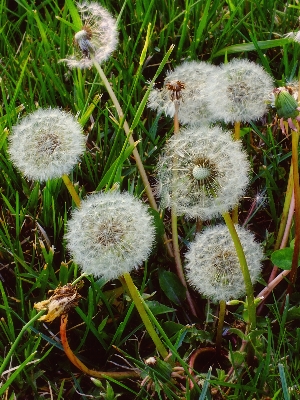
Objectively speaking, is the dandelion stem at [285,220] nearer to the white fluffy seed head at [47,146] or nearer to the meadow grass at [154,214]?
the meadow grass at [154,214]

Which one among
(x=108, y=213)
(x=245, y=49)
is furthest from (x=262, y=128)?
(x=108, y=213)

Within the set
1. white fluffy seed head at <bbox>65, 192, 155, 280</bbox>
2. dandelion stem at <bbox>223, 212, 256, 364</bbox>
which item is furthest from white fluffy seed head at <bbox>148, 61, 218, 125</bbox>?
dandelion stem at <bbox>223, 212, 256, 364</bbox>

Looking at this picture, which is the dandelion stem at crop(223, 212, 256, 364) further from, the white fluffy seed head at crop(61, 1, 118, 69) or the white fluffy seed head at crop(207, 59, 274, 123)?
the white fluffy seed head at crop(61, 1, 118, 69)

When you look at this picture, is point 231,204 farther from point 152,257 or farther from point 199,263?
point 152,257

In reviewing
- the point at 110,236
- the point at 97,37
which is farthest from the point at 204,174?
the point at 97,37

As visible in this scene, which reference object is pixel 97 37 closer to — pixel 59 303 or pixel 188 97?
pixel 188 97
